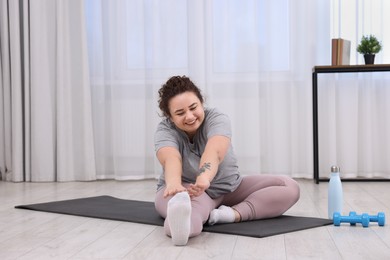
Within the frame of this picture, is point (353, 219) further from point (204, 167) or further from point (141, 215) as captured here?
point (141, 215)

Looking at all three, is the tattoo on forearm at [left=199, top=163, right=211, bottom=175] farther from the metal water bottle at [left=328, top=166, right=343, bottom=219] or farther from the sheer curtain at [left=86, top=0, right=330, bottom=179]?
the sheer curtain at [left=86, top=0, right=330, bottom=179]

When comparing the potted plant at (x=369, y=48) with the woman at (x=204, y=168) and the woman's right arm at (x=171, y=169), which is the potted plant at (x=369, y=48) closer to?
the woman at (x=204, y=168)

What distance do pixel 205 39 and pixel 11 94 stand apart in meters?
1.34

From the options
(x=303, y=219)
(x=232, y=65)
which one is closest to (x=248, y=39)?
(x=232, y=65)

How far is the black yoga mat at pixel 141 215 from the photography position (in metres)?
2.18

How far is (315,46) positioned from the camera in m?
4.14

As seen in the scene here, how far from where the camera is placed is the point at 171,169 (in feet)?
6.99

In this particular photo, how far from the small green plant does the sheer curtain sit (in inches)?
10.5

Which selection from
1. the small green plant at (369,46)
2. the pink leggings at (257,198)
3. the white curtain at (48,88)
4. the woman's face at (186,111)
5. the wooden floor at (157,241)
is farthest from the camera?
the white curtain at (48,88)

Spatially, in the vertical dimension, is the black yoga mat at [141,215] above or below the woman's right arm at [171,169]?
below

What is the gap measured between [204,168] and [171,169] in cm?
11

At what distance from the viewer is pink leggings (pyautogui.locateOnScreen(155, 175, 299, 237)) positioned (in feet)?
7.80

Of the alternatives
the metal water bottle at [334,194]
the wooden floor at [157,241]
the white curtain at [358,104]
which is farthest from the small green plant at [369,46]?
the metal water bottle at [334,194]

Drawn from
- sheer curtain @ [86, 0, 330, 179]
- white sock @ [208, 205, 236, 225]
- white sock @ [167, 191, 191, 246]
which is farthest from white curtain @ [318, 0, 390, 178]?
white sock @ [167, 191, 191, 246]
